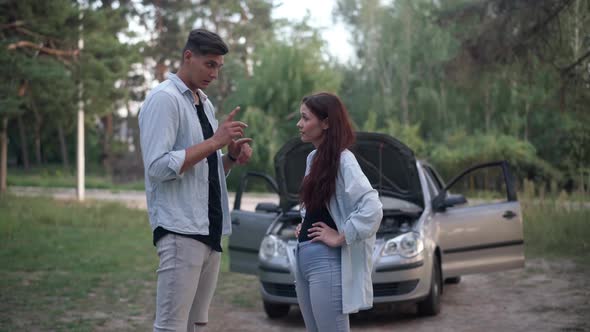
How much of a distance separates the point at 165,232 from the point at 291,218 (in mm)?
4950

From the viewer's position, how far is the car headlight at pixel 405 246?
26.2ft

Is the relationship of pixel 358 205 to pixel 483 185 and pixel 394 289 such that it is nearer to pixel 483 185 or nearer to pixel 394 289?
pixel 394 289

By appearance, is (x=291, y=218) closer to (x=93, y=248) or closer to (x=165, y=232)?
(x=165, y=232)

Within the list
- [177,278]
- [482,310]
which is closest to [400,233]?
[482,310]

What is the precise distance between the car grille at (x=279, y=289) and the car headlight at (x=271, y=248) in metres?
0.28

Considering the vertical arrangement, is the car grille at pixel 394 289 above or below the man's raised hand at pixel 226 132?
below

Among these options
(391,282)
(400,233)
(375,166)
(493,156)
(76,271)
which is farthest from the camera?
(493,156)

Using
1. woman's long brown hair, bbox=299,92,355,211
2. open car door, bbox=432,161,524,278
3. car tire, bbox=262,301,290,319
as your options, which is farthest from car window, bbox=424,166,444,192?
woman's long brown hair, bbox=299,92,355,211

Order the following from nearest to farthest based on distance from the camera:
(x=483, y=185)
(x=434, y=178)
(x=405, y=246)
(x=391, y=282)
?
(x=391, y=282)
(x=405, y=246)
(x=434, y=178)
(x=483, y=185)

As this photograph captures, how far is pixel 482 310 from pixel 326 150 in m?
5.67

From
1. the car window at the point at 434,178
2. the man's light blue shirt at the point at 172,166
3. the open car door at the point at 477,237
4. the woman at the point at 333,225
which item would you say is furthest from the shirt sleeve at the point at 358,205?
the car window at the point at 434,178

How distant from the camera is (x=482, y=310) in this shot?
348 inches

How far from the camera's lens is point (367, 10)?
50.6 meters

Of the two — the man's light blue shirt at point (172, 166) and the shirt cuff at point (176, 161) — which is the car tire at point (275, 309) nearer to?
the man's light blue shirt at point (172, 166)
